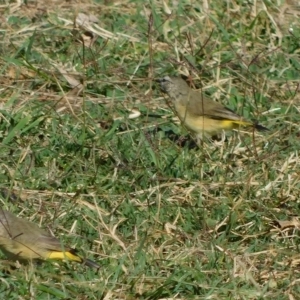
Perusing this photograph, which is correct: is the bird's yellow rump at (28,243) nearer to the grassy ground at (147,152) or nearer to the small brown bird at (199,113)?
the grassy ground at (147,152)

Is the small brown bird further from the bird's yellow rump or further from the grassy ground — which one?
the bird's yellow rump

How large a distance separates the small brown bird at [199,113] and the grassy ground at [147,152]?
15 centimetres

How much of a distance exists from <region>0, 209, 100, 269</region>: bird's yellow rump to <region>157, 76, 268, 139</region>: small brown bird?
245 centimetres

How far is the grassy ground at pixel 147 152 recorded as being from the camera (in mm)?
6387

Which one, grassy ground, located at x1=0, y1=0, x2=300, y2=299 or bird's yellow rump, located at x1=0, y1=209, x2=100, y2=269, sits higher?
bird's yellow rump, located at x1=0, y1=209, x2=100, y2=269

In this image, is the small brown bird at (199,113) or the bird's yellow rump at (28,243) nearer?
the bird's yellow rump at (28,243)

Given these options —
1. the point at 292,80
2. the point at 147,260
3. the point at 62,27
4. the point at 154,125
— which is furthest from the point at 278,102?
the point at 147,260

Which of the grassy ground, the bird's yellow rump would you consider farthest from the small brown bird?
the bird's yellow rump

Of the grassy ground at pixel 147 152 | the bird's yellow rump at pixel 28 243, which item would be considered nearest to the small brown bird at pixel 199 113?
the grassy ground at pixel 147 152

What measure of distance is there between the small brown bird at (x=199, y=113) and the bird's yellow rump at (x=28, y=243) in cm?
245

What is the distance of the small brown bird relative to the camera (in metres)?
8.84

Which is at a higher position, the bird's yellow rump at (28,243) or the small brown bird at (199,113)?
the bird's yellow rump at (28,243)

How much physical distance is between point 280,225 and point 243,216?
0.25 m

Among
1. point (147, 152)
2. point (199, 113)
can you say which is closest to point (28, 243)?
point (147, 152)
